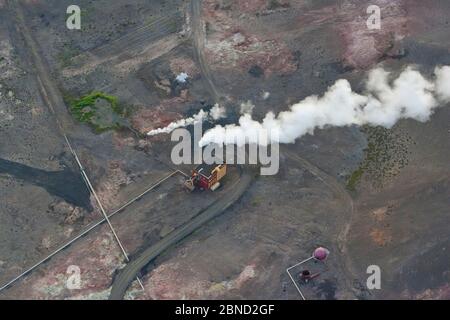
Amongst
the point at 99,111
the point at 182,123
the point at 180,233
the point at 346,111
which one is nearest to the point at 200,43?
the point at 182,123

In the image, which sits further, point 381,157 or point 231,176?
point 381,157

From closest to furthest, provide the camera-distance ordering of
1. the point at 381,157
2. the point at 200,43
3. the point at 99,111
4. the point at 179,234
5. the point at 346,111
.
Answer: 1. the point at 179,234
2. the point at 381,157
3. the point at 346,111
4. the point at 99,111
5. the point at 200,43

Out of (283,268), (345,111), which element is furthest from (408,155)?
(283,268)

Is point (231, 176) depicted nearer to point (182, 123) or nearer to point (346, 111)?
point (182, 123)

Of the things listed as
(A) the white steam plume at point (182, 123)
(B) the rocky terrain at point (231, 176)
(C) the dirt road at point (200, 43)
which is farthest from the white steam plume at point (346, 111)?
(C) the dirt road at point (200, 43)

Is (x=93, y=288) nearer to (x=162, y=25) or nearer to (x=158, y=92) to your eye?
(x=158, y=92)

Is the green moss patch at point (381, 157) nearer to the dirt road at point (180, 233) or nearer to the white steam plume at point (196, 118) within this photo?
the dirt road at point (180, 233)

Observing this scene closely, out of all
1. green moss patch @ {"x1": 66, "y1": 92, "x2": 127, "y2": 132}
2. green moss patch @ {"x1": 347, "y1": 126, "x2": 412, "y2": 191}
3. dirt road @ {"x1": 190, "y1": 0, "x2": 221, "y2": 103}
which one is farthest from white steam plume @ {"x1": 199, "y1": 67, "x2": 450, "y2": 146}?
green moss patch @ {"x1": 66, "y1": 92, "x2": 127, "y2": 132}

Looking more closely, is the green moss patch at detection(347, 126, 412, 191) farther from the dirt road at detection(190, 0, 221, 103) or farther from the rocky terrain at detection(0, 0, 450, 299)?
the dirt road at detection(190, 0, 221, 103)

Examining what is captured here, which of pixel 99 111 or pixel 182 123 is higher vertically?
pixel 99 111
